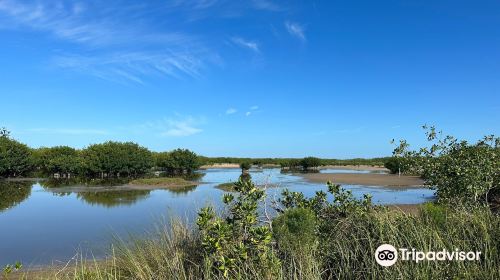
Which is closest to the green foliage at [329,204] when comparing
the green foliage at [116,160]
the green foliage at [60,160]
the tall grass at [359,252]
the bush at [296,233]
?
the tall grass at [359,252]

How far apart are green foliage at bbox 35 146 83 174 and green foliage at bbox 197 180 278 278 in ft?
209

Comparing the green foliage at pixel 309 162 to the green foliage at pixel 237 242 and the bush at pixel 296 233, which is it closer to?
the bush at pixel 296 233

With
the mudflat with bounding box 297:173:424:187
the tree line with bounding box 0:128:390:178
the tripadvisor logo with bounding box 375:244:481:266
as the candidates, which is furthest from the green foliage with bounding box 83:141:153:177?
the tripadvisor logo with bounding box 375:244:481:266

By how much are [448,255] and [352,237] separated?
1.36 metres

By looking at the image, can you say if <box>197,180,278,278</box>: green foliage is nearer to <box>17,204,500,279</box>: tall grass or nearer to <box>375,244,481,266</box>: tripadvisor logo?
<box>17,204,500,279</box>: tall grass

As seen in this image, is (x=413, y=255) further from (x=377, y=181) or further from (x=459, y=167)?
(x=377, y=181)

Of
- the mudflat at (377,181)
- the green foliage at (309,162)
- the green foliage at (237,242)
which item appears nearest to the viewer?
the green foliage at (237,242)

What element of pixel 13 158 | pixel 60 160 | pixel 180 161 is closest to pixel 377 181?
pixel 180 161

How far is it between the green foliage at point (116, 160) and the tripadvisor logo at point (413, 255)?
2399 inches

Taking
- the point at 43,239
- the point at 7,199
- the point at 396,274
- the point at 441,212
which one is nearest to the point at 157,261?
the point at 396,274

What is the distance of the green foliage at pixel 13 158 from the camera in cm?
5853

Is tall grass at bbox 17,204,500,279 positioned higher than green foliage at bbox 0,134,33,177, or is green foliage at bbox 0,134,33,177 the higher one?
green foliage at bbox 0,134,33,177

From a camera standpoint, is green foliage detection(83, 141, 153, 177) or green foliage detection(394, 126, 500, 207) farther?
green foliage detection(83, 141, 153, 177)

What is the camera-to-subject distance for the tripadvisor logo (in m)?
5.57
